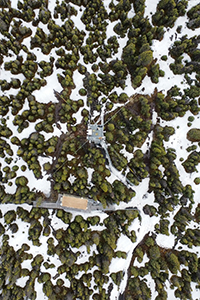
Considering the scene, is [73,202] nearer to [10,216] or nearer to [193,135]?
[10,216]

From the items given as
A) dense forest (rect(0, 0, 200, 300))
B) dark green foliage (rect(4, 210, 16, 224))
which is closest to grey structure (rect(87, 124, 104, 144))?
dense forest (rect(0, 0, 200, 300))

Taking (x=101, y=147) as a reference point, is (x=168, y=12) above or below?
above

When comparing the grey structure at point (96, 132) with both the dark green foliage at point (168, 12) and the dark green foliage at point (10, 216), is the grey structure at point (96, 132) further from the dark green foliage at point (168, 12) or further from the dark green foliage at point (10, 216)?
the dark green foliage at point (168, 12)

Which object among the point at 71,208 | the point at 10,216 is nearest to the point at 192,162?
the point at 71,208

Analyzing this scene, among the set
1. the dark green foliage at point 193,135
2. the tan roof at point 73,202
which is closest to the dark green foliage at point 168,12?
the dark green foliage at point 193,135

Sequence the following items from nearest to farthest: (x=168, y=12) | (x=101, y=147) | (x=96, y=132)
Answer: (x=96, y=132), (x=168, y=12), (x=101, y=147)

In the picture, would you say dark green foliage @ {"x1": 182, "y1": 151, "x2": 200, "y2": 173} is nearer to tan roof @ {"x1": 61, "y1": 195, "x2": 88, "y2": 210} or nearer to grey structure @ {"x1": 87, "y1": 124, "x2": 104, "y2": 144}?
grey structure @ {"x1": 87, "y1": 124, "x2": 104, "y2": 144}
